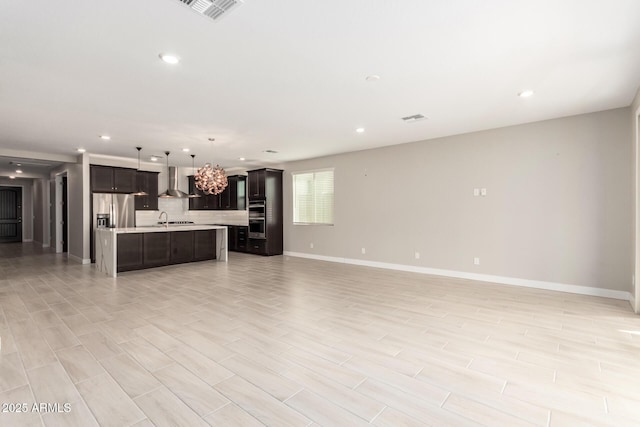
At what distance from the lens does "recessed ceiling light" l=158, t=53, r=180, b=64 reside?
2793 mm

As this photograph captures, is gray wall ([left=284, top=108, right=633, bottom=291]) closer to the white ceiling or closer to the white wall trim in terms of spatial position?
the white ceiling

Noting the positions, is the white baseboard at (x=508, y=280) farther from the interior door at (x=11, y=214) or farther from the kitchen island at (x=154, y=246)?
the interior door at (x=11, y=214)

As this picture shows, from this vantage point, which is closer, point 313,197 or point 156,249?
point 156,249

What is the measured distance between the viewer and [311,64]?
2.98m

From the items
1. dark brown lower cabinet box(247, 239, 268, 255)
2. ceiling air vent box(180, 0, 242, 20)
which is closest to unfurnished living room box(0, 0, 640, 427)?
ceiling air vent box(180, 0, 242, 20)

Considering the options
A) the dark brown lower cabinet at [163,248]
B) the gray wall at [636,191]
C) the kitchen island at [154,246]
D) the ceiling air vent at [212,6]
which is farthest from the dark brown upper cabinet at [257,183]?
the gray wall at [636,191]

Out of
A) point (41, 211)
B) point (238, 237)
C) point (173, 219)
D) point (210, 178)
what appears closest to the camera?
point (210, 178)

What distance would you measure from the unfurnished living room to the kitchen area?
0.11 meters

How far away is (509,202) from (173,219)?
9.26 metres

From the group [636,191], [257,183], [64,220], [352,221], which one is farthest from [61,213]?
[636,191]

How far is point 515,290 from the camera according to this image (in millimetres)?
4902

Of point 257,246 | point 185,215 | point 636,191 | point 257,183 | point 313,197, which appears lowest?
point 257,246

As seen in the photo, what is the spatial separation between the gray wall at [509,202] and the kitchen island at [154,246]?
3628 mm

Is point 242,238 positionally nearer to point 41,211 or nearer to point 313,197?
point 313,197
